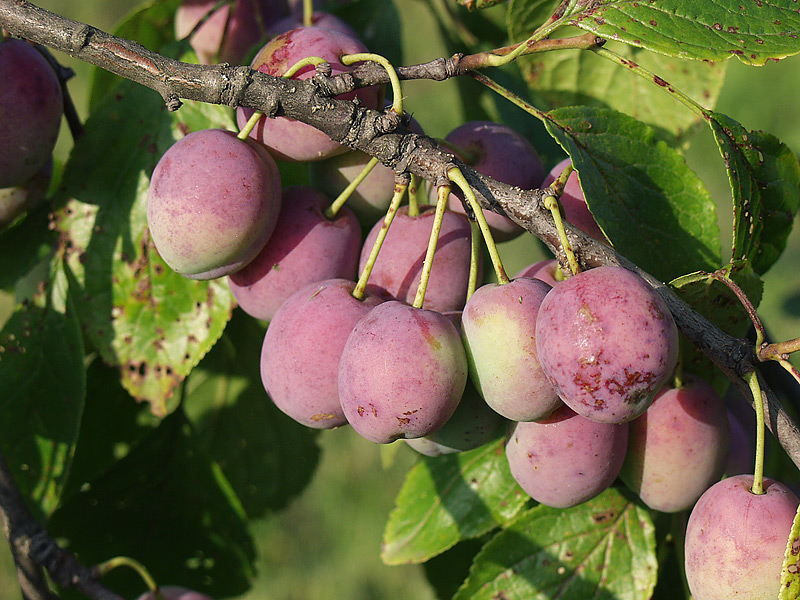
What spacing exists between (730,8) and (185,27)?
Result: 36.0 inches

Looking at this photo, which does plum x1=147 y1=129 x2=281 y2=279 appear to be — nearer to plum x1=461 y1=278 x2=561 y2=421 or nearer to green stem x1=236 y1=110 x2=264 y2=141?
green stem x1=236 y1=110 x2=264 y2=141

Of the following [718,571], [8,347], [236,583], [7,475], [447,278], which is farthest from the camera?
[236,583]

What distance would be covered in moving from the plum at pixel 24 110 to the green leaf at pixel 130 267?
73mm

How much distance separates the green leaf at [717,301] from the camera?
2.43 feet

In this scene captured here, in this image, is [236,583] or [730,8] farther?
[236,583]

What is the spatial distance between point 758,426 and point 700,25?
0.39 metres

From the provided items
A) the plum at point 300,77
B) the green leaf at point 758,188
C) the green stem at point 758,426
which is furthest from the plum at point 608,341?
the plum at point 300,77

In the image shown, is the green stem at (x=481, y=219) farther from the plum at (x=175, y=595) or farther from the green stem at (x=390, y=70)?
the plum at (x=175, y=595)

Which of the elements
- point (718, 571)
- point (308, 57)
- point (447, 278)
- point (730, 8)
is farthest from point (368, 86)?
point (718, 571)

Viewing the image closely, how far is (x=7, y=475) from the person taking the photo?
3.04 ft

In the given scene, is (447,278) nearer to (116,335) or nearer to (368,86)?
(368,86)

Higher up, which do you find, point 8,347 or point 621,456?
point 621,456

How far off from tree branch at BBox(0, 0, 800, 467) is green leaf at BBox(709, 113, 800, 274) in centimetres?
14

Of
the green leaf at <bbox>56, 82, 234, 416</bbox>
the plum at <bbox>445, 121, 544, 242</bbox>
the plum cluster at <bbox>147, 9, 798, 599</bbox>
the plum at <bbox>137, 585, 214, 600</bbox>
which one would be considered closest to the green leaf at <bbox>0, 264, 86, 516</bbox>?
the green leaf at <bbox>56, 82, 234, 416</bbox>
